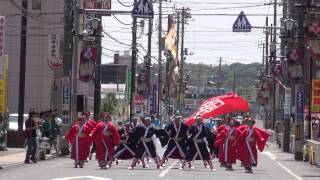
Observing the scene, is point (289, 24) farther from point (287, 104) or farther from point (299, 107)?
point (287, 104)

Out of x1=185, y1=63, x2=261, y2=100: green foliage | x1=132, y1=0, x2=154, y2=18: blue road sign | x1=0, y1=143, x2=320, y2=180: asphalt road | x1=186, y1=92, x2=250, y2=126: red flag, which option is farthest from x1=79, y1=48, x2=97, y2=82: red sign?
x1=185, y1=63, x2=261, y2=100: green foliage

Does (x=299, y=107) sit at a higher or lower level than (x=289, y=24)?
lower

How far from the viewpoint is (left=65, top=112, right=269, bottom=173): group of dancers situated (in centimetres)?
2738

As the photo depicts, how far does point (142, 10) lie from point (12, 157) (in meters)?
7.54

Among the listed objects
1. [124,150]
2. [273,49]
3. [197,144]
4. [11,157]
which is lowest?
[11,157]

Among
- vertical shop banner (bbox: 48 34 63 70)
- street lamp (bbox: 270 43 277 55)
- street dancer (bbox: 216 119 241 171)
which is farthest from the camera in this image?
street lamp (bbox: 270 43 277 55)

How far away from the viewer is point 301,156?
118 ft

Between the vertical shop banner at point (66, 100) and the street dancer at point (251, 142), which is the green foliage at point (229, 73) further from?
the street dancer at point (251, 142)

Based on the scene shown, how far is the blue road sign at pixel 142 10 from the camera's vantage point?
32.7m

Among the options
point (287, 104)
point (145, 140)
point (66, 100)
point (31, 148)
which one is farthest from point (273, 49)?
point (31, 148)

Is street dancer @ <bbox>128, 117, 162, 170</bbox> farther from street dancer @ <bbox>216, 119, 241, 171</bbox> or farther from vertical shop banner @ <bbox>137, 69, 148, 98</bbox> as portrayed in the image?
vertical shop banner @ <bbox>137, 69, 148, 98</bbox>

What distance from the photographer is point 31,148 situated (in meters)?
28.8

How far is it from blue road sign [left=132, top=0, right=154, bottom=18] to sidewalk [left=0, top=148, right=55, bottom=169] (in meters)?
6.64

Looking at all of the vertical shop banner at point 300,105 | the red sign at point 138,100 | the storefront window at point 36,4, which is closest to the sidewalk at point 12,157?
the vertical shop banner at point 300,105
